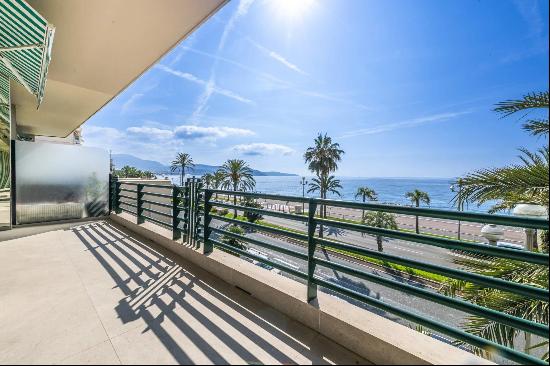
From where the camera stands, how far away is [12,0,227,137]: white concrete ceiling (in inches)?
170

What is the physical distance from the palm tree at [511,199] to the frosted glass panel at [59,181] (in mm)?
9299

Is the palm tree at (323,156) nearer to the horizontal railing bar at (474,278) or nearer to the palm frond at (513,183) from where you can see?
the palm frond at (513,183)

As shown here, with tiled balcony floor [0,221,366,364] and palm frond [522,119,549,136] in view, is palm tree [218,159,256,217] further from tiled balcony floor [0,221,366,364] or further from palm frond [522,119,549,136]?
palm frond [522,119,549,136]

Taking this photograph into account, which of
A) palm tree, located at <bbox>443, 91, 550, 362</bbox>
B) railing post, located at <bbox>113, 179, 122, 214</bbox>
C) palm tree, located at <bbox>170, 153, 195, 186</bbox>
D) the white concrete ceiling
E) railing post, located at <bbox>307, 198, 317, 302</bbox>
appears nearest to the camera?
railing post, located at <bbox>307, 198, 317, 302</bbox>

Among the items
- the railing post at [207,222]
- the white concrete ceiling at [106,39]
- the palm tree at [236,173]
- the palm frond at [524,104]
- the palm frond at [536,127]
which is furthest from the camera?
the palm tree at [236,173]

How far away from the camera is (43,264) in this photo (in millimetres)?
3973

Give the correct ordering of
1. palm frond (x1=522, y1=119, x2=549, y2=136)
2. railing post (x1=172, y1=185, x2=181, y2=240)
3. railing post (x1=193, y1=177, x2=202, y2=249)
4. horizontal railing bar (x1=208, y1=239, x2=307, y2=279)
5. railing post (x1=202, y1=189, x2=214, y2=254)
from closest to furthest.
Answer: horizontal railing bar (x1=208, y1=239, x2=307, y2=279) < railing post (x1=202, y1=189, x2=214, y2=254) < railing post (x1=193, y1=177, x2=202, y2=249) < palm frond (x1=522, y1=119, x2=549, y2=136) < railing post (x1=172, y1=185, x2=181, y2=240)

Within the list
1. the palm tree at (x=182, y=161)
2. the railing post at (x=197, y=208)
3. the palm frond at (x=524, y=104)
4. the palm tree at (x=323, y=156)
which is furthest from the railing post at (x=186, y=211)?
the palm tree at (x=182, y=161)

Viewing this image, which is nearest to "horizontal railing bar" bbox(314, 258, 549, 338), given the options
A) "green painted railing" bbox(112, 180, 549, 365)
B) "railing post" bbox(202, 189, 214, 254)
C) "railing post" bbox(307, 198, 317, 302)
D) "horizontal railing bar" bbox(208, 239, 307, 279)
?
"green painted railing" bbox(112, 180, 549, 365)

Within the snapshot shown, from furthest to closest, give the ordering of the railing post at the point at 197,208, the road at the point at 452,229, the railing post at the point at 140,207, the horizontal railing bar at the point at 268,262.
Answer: the road at the point at 452,229 → the railing post at the point at 140,207 → the railing post at the point at 197,208 → the horizontal railing bar at the point at 268,262

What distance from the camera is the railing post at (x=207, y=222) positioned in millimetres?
3766

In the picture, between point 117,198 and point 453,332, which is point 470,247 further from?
point 117,198

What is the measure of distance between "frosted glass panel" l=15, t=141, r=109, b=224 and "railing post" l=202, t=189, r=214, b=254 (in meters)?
5.94

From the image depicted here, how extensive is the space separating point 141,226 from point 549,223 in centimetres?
625
